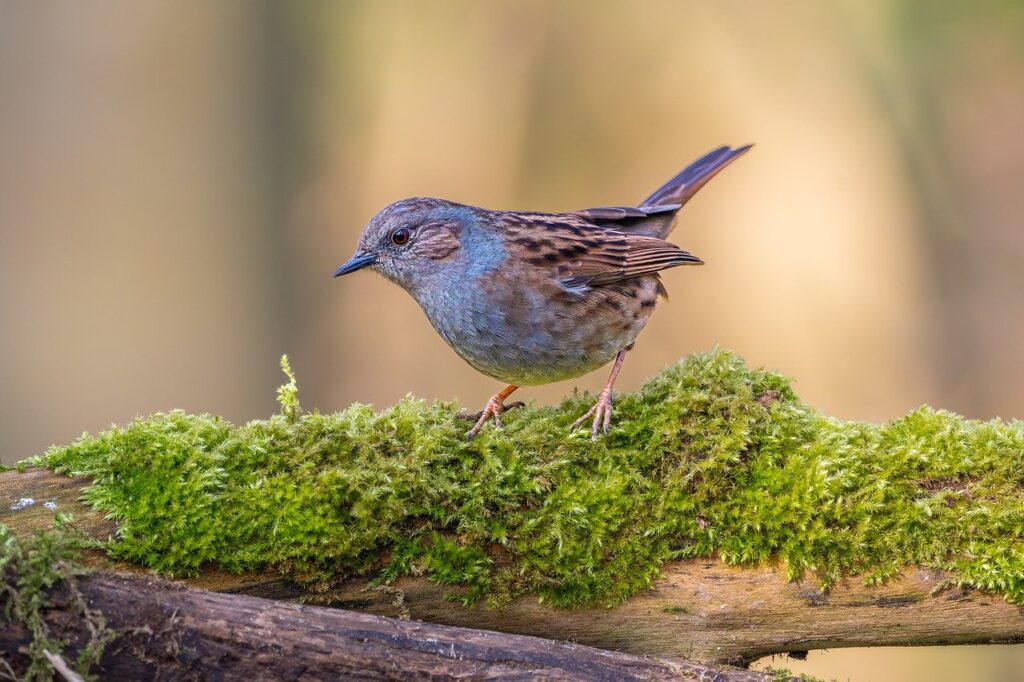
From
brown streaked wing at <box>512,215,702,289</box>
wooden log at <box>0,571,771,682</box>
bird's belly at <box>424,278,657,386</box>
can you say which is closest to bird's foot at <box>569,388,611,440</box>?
bird's belly at <box>424,278,657,386</box>

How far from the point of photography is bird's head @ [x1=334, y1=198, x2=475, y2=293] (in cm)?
468

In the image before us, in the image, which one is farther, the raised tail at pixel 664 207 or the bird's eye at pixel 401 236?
the raised tail at pixel 664 207

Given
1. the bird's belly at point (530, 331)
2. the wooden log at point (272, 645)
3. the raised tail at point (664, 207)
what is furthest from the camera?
the raised tail at point (664, 207)

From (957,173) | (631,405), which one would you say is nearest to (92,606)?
(631,405)

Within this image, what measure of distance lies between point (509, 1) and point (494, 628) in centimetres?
656

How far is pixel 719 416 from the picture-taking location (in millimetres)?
3744

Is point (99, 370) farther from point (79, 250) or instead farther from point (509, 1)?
point (509, 1)

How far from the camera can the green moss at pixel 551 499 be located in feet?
10.9

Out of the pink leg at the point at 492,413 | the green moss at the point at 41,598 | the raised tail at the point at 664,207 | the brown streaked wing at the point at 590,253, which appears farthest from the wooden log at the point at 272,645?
the raised tail at the point at 664,207

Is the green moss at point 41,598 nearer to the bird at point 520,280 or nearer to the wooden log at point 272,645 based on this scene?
the wooden log at point 272,645

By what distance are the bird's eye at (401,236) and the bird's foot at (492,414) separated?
3.16 ft

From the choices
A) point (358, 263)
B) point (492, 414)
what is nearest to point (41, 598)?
point (492, 414)

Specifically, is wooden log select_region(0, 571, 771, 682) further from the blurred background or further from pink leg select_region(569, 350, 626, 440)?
the blurred background

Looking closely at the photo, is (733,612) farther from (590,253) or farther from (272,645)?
(590,253)
